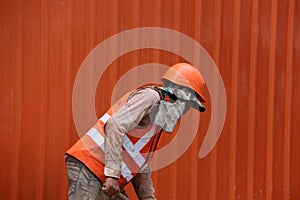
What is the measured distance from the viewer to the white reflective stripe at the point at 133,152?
337 centimetres

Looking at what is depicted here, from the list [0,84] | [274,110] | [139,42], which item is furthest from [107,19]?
[274,110]

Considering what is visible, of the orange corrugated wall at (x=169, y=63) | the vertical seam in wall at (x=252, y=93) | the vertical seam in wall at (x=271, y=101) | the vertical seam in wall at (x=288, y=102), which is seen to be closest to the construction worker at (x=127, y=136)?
the orange corrugated wall at (x=169, y=63)

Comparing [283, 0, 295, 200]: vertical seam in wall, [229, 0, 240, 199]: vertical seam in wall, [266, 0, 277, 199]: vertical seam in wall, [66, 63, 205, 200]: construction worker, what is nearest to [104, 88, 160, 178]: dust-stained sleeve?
[66, 63, 205, 200]: construction worker

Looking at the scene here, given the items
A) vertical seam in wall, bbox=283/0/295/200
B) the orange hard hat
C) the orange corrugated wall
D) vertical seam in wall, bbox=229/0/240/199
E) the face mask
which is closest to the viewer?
the face mask

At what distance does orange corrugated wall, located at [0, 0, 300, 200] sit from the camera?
4492 mm

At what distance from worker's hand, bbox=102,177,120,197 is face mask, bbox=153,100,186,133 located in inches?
15.8

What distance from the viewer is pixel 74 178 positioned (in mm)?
3396

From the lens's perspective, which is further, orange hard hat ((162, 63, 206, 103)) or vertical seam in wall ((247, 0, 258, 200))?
vertical seam in wall ((247, 0, 258, 200))

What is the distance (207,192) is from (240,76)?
1133 millimetres

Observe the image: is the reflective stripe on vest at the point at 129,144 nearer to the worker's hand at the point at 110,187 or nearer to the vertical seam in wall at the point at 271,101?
the worker's hand at the point at 110,187

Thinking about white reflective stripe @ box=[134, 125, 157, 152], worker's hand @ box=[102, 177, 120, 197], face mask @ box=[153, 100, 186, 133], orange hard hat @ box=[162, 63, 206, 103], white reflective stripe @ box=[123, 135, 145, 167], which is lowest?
worker's hand @ box=[102, 177, 120, 197]

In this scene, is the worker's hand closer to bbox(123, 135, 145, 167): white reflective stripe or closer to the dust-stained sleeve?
the dust-stained sleeve

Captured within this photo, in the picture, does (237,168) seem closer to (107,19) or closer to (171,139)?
(171,139)

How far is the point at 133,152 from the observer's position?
11.2ft
